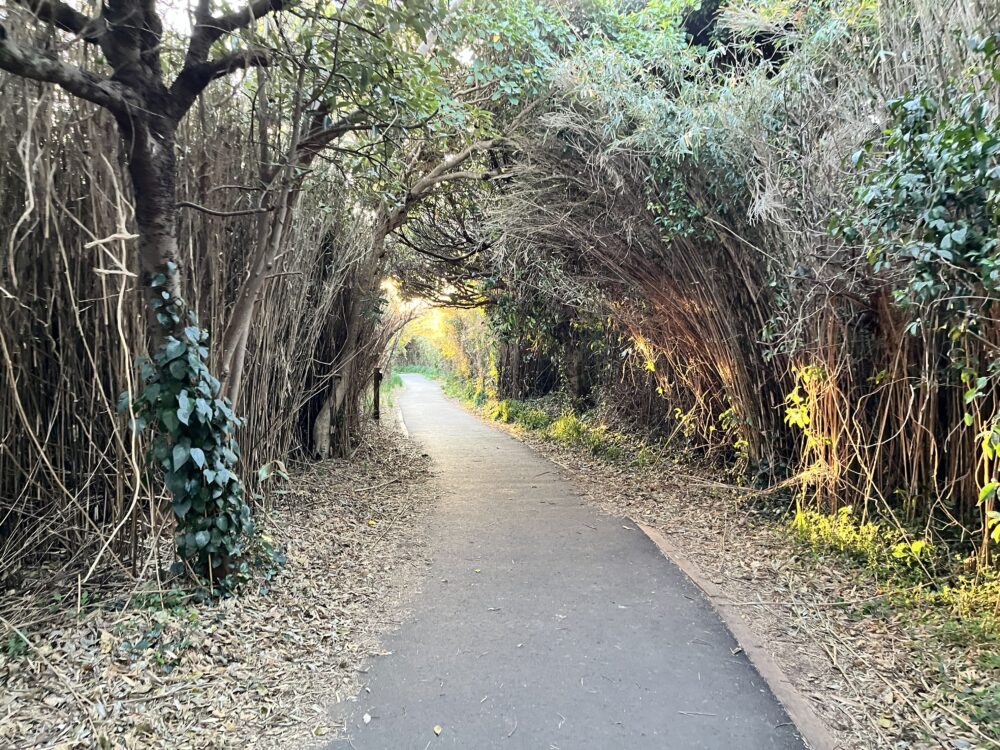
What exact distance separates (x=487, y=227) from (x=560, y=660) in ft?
16.3

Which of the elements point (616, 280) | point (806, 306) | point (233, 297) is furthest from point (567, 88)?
point (233, 297)

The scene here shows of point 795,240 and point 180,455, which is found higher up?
point 795,240

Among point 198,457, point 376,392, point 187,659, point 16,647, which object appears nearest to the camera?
point 16,647

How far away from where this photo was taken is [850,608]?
149 inches

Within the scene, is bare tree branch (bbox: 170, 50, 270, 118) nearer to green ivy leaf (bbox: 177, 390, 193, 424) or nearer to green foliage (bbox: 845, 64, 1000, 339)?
green ivy leaf (bbox: 177, 390, 193, 424)

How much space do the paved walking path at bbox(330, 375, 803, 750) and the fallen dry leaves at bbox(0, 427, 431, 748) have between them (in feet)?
0.92

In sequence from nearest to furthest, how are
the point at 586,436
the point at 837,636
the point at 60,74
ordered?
the point at 60,74
the point at 837,636
the point at 586,436

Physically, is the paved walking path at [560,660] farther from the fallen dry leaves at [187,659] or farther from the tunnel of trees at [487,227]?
the tunnel of trees at [487,227]

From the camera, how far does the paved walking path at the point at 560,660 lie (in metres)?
2.64

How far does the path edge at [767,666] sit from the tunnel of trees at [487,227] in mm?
1406

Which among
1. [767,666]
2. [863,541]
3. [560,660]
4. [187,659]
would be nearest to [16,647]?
[187,659]

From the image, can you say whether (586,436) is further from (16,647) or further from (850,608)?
(16,647)

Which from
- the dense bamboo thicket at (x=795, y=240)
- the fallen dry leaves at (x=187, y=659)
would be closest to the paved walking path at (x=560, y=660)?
the fallen dry leaves at (x=187, y=659)

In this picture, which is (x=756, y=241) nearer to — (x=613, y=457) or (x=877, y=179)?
(x=877, y=179)
